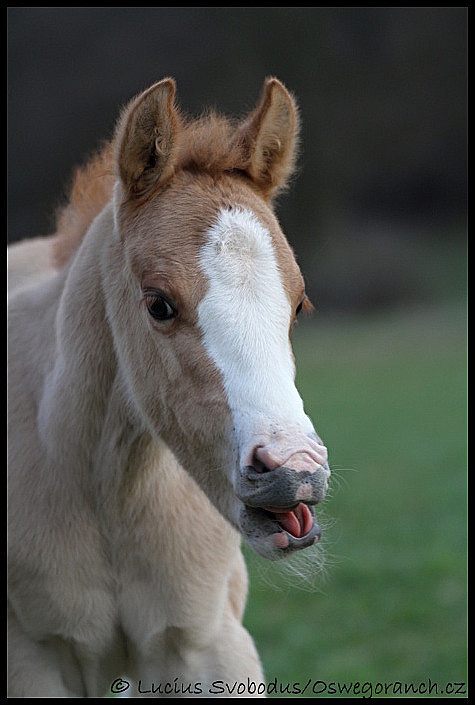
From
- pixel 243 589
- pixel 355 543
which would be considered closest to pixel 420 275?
pixel 355 543

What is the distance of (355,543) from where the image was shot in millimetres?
7934

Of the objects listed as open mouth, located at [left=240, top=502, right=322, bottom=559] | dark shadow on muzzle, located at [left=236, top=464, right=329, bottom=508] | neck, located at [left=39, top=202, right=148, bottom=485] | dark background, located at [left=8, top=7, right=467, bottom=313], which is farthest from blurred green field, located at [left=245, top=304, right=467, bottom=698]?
dark background, located at [left=8, top=7, right=467, bottom=313]

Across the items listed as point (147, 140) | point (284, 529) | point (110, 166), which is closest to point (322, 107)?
point (110, 166)

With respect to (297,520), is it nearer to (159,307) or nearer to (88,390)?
(159,307)

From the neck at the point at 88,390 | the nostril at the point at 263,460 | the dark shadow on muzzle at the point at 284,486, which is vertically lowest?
the dark shadow on muzzle at the point at 284,486

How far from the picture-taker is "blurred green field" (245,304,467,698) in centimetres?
525

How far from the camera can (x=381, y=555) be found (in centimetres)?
759

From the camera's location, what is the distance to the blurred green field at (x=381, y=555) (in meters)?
5.25

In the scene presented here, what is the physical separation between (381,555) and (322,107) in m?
22.7

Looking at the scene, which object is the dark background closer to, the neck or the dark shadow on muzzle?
the neck

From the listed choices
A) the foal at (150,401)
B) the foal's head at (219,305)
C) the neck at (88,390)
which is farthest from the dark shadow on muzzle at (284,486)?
the neck at (88,390)

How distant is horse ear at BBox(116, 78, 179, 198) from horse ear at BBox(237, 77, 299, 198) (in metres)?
0.27

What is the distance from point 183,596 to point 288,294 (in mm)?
1134

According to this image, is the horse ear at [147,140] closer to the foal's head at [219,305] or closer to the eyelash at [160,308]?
the foal's head at [219,305]
